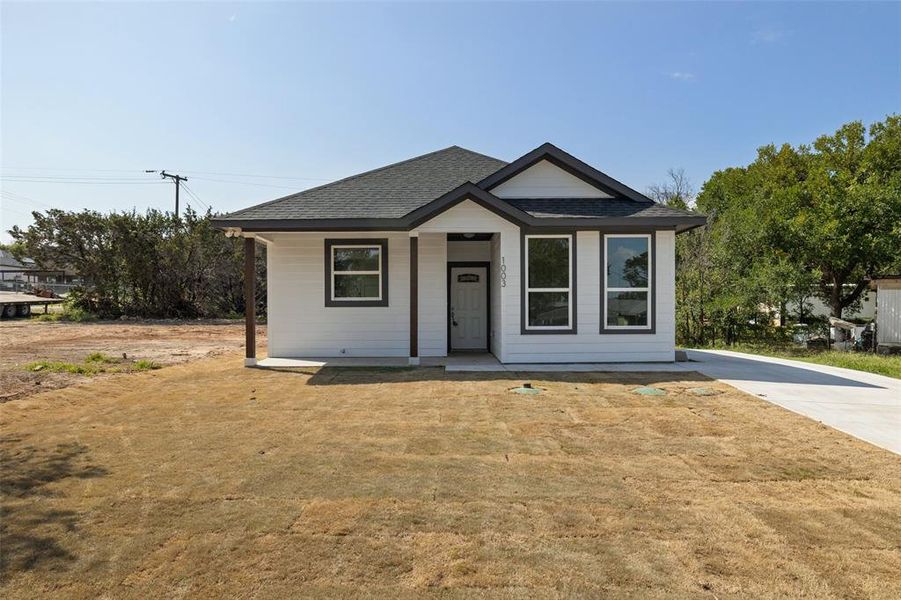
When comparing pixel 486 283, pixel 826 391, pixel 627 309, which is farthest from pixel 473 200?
pixel 826 391

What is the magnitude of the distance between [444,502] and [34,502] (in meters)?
2.91

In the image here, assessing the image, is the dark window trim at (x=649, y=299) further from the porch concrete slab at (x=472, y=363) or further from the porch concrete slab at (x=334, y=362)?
the porch concrete slab at (x=334, y=362)

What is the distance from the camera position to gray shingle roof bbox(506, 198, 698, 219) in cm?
965

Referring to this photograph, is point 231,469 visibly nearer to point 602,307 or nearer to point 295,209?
point 295,209

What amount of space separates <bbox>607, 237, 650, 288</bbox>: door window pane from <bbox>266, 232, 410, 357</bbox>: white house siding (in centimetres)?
416

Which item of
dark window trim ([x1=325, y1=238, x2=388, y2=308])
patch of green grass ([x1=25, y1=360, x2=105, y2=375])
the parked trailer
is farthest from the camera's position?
the parked trailer

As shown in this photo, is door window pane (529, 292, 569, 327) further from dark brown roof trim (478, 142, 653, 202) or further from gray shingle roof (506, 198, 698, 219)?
dark brown roof trim (478, 142, 653, 202)

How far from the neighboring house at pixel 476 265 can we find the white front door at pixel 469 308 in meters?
0.03

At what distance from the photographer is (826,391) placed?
24.6ft

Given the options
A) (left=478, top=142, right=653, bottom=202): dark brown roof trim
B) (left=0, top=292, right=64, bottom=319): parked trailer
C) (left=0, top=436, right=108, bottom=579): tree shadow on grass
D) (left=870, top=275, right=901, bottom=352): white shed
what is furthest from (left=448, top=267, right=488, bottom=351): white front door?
(left=0, top=292, right=64, bottom=319): parked trailer

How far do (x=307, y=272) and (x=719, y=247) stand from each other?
1308 centimetres

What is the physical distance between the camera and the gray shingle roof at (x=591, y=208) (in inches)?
380

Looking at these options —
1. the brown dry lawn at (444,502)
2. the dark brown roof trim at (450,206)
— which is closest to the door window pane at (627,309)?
the dark brown roof trim at (450,206)

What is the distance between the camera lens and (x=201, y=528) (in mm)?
3143
